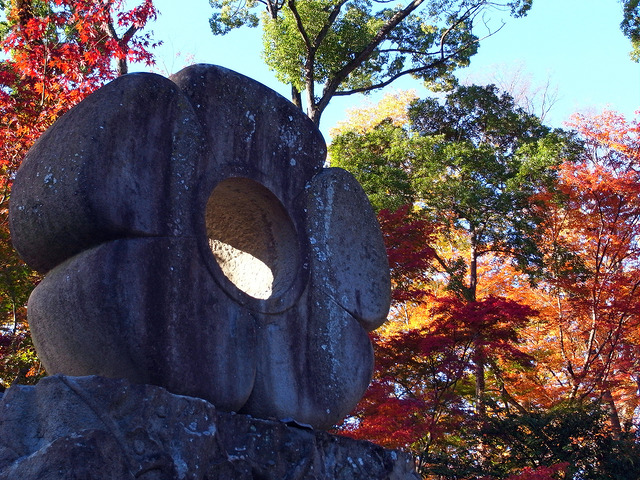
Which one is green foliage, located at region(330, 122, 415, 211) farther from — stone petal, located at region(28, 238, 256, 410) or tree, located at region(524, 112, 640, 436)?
stone petal, located at region(28, 238, 256, 410)

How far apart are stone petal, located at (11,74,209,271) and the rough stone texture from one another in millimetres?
733

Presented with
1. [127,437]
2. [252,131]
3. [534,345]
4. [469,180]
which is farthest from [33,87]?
[534,345]

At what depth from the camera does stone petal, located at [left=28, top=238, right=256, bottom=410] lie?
113 inches

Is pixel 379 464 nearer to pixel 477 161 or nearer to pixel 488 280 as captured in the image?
pixel 477 161

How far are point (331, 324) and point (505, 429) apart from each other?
5.57 meters

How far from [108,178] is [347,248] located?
5.73 ft

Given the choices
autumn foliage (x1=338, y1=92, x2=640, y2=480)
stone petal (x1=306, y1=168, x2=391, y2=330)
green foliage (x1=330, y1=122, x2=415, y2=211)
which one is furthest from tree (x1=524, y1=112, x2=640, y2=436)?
stone petal (x1=306, y1=168, x2=391, y2=330)

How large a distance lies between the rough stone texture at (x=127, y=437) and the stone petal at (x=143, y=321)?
0.26 metres

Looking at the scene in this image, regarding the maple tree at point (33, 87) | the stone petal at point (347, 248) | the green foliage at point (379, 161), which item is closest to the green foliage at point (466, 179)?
the green foliage at point (379, 161)

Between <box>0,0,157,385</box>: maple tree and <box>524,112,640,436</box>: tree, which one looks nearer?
<box>0,0,157,385</box>: maple tree

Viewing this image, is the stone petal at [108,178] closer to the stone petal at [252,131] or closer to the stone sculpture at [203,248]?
the stone sculpture at [203,248]

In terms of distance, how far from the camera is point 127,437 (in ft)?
8.27

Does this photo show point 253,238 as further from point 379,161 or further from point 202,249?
point 379,161

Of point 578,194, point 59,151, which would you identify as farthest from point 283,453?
point 578,194
